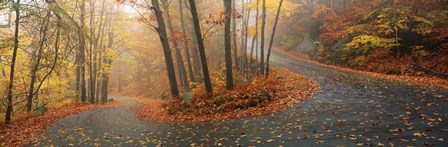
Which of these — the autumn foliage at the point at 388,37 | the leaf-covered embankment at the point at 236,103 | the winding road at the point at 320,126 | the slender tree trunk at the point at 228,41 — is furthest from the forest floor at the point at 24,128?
the autumn foliage at the point at 388,37

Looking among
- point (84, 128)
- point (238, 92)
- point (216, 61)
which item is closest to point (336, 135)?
point (238, 92)

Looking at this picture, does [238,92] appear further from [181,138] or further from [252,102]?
[181,138]

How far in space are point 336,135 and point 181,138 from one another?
15.4 feet

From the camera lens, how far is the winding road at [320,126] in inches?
300

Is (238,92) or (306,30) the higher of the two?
(306,30)

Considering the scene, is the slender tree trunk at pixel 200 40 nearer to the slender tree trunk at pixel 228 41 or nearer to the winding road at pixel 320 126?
the slender tree trunk at pixel 228 41

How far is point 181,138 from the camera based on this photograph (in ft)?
32.4

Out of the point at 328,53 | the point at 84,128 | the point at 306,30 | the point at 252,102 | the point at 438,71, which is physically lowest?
the point at 84,128

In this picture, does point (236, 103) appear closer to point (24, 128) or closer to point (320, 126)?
point (320, 126)

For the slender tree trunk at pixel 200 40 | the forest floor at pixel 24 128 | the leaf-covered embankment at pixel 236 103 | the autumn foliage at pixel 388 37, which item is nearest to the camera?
the forest floor at pixel 24 128

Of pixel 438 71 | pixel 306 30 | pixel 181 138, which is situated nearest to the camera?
pixel 181 138

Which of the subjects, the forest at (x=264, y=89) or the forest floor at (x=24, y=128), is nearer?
the forest at (x=264, y=89)

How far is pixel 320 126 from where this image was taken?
29.9ft

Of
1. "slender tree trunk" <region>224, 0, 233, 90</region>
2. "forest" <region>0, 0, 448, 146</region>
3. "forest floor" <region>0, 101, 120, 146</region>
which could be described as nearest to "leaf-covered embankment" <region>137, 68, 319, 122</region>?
"forest" <region>0, 0, 448, 146</region>
